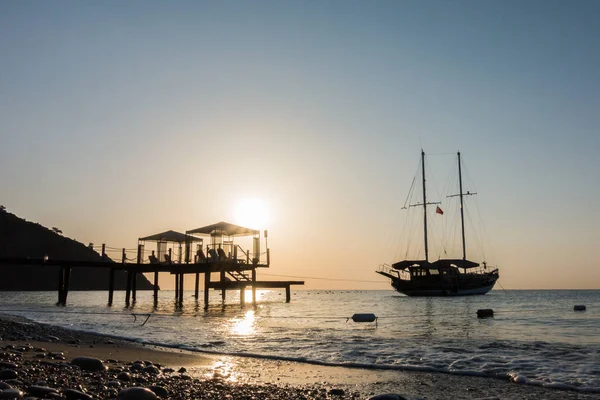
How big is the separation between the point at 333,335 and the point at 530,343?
306 inches

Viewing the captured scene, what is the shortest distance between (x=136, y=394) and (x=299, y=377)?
4.75 meters

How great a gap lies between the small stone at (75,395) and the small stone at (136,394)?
44cm

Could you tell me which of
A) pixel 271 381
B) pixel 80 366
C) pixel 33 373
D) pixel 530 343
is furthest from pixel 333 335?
pixel 33 373

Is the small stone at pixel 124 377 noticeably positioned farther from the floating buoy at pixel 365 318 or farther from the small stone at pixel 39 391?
the floating buoy at pixel 365 318

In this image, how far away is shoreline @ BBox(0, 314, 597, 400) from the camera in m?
Result: 10.0

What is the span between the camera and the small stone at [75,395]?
24.6ft

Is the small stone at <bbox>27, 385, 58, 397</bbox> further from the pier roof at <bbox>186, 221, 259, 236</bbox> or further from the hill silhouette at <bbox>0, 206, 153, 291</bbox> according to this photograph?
the hill silhouette at <bbox>0, 206, 153, 291</bbox>

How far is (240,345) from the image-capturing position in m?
18.3

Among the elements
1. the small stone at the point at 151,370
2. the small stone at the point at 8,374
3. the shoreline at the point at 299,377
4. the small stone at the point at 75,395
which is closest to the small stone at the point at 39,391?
the small stone at the point at 75,395

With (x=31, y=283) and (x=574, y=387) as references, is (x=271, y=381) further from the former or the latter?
(x=31, y=283)

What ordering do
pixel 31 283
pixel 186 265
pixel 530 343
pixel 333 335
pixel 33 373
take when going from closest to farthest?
pixel 33 373, pixel 530 343, pixel 333 335, pixel 186 265, pixel 31 283

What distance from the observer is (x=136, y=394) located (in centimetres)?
772

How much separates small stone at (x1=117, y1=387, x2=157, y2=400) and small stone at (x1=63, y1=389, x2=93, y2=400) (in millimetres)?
436

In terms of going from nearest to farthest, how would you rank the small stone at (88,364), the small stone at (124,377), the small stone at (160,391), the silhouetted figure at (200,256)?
1. the small stone at (160,391)
2. the small stone at (124,377)
3. the small stone at (88,364)
4. the silhouetted figure at (200,256)
